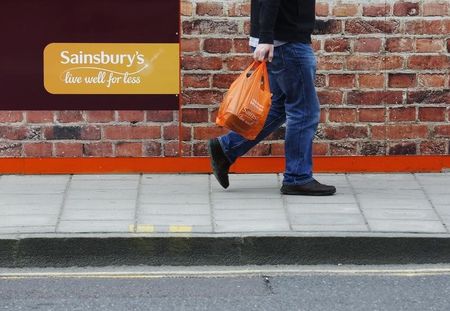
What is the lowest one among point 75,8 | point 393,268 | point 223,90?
point 393,268

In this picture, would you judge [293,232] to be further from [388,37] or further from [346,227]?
[388,37]

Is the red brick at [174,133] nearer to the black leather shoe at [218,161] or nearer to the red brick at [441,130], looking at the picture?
the black leather shoe at [218,161]

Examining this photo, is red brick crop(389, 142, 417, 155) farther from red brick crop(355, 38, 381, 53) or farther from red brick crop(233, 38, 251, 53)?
red brick crop(233, 38, 251, 53)

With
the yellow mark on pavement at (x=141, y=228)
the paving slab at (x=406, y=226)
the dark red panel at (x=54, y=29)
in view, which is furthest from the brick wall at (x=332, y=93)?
the yellow mark on pavement at (x=141, y=228)

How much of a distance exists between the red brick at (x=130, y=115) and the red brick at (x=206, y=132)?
403mm

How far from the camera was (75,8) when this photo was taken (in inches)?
303

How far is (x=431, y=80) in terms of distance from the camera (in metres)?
7.90

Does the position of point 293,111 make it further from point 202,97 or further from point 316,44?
point 202,97

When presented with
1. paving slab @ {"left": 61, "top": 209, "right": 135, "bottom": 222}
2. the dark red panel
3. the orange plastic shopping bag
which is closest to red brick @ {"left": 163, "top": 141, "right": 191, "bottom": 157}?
the dark red panel

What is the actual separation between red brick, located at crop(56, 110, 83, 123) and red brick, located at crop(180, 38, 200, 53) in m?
0.87

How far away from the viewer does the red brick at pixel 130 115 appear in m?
7.88

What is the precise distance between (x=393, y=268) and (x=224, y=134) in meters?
2.19

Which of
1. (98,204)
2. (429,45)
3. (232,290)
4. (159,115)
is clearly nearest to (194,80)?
(159,115)

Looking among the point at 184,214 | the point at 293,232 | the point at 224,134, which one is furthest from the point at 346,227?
the point at 224,134
